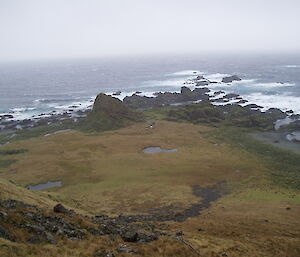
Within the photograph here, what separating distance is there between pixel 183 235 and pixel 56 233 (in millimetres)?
11715

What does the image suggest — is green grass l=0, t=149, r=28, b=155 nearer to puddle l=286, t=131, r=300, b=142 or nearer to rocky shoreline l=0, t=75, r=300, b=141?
rocky shoreline l=0, t=75, r=300, b=141

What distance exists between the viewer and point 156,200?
44531 mm

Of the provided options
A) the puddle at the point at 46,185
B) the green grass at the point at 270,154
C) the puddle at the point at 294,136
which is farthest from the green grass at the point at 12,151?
the puddle at the point at 294,136

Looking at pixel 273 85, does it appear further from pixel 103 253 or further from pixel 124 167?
pixel 103 253

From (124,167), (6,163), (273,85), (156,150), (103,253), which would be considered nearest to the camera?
(103,253)

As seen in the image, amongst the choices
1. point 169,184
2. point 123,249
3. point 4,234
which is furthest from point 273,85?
point 4,234

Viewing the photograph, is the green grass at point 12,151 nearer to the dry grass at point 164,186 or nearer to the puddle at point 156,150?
the dry grass at point 164,186

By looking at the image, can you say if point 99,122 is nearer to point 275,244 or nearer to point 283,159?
point 283,159

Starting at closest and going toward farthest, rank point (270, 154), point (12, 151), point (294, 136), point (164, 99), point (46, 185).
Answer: point (46, 185)
point (270, 154)
point (12, 151)
point (294, 136)
point (164, 99)

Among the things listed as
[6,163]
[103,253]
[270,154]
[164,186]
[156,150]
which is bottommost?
[156,150]

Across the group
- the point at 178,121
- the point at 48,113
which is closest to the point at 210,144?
the point at 178,121

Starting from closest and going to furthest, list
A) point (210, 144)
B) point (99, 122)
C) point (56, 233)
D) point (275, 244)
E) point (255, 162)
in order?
point (56, 233) < point (275, 244) < point (255, 162) < point (210, 144) < point (99, 122)

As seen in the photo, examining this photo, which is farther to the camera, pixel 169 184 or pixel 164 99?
pixel 164 99

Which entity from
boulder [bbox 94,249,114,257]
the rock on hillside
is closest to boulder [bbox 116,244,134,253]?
boulder [bbox 94,249,114,257]
